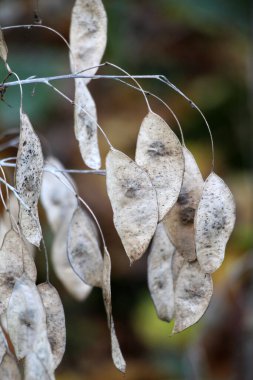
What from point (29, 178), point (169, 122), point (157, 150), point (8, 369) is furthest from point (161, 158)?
point (169, 122)

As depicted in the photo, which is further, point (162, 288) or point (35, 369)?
point (162, 288)

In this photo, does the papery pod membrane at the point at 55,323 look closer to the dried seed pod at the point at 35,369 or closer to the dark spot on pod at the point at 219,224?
the dried seed pod at the point at 35,369

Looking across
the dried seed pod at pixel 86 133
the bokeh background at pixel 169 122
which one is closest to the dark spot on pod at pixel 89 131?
the dried seed pod at pixel 86 133

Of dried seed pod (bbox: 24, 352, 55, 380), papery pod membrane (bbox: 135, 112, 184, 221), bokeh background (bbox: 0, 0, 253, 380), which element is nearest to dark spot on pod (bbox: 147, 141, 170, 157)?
papery pod membrane (bbox: 135, 112, 184, 221)

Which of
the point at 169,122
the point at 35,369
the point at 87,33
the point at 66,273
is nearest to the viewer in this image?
the point at 35,369

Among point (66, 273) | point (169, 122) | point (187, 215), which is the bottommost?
point (169, 122)

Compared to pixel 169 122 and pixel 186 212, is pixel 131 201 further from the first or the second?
pixel 169 122

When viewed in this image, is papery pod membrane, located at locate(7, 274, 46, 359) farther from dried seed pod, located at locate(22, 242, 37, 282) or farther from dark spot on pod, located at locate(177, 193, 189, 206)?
dark spot on pod, located at locate(177, 193, 189, 206)
